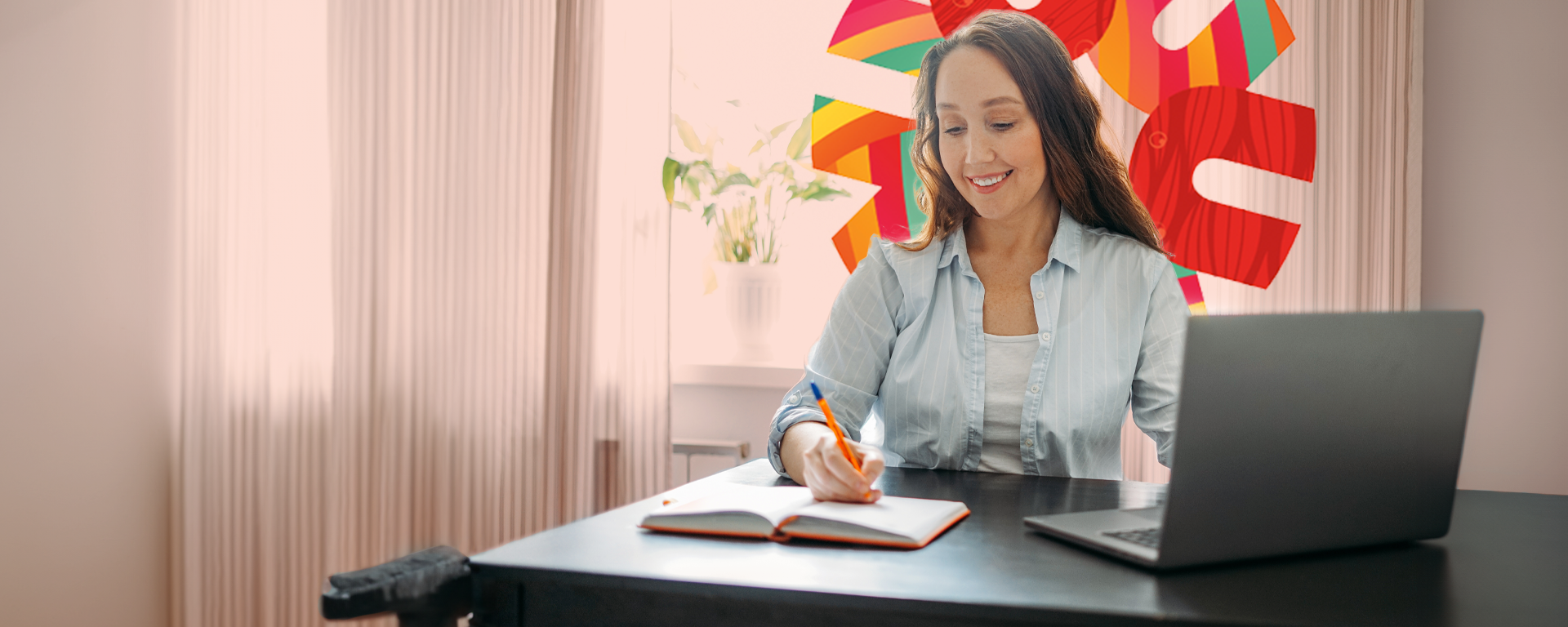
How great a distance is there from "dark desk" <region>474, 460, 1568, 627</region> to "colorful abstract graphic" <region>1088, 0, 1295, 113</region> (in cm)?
140

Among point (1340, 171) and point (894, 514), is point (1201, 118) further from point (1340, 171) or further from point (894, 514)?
point (894, 514)

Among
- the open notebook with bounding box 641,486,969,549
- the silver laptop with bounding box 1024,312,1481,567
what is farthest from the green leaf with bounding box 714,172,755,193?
the silver laptop with bounding box 1024,312,1481,567

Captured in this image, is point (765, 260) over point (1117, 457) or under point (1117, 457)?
over

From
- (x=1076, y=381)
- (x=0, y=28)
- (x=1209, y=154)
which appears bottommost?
(x=1076, y=381)

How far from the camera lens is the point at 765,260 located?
7.85ft

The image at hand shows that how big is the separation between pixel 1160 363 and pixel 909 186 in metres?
0.98

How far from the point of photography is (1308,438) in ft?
2.33

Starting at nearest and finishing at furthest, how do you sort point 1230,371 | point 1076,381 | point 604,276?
point 1230,371 < point 1076,381 < point 604,276

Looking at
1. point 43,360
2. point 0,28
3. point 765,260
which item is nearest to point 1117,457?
point 765,260

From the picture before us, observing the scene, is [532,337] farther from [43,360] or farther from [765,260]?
[43,360]

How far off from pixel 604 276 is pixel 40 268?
3.70ft

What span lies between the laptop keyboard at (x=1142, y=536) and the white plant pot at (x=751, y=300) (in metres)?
1.64

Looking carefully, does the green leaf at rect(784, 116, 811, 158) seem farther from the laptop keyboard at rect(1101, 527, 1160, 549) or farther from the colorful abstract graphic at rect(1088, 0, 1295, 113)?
the laptop keyboard at rect(1101, 527, 1160, 549)

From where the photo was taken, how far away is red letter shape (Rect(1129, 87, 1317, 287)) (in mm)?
2029
